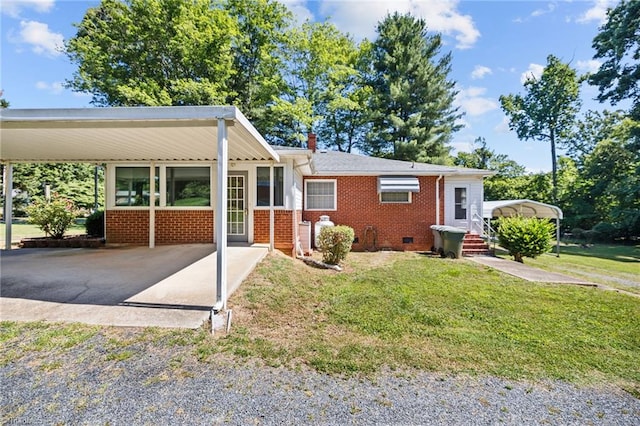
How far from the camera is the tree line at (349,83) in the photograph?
17.8m

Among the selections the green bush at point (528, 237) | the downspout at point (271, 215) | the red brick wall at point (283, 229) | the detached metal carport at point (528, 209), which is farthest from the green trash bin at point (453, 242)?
the downspout at point (271, 215)

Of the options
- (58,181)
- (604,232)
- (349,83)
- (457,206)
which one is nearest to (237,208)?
(457,206)

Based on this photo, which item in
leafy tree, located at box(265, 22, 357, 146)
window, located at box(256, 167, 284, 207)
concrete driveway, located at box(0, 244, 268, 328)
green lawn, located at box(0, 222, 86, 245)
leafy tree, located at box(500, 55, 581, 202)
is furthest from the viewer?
leafy tree, located at box(500, 55, 581, 202)

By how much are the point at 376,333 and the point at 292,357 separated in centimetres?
125

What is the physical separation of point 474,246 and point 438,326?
7.60 m

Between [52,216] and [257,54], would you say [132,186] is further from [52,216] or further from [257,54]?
[257,54]

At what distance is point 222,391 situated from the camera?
2551 millimetres

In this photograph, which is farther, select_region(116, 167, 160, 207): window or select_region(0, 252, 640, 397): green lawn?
select_region(116, 167, 160, 207): window

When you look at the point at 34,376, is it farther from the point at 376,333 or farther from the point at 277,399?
the point at 376,333

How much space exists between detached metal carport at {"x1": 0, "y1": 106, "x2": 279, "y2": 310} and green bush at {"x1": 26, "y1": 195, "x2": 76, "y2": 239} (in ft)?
4.29

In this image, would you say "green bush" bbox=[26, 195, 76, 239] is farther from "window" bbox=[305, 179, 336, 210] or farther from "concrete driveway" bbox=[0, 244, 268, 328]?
"window" bbox=[305, 179, 336, 210]

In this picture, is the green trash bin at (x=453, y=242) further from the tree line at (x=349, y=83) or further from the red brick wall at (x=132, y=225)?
the tree line at (x=349, y=83)

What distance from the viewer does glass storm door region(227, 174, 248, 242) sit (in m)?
8.59

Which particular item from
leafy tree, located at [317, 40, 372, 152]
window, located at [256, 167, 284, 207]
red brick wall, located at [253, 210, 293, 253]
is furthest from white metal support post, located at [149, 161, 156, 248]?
leafy tree, located at [317, 40, 372, 152]
